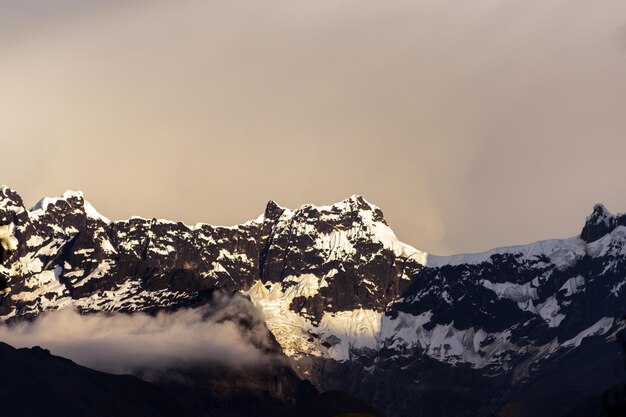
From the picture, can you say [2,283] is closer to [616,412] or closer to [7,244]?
[7,244]

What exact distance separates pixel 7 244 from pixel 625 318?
30638 mm

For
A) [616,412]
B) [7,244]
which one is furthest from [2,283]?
[616,412]

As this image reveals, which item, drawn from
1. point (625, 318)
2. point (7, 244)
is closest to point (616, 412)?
point (625, 318)

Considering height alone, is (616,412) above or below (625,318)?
below

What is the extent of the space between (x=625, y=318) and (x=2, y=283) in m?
30.3

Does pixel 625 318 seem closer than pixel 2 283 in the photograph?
No

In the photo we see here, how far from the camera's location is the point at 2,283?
65.4 meters

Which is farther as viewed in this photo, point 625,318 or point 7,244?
point 625,318

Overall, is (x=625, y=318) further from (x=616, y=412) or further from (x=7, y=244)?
(x=7, y=244)

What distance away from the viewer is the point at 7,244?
63188 mm

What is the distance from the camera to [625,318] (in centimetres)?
7525

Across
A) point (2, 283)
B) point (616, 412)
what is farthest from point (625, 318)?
point (2, 283)

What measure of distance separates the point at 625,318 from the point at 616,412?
37.0 feet

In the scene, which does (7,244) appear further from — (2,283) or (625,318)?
(625,318)
